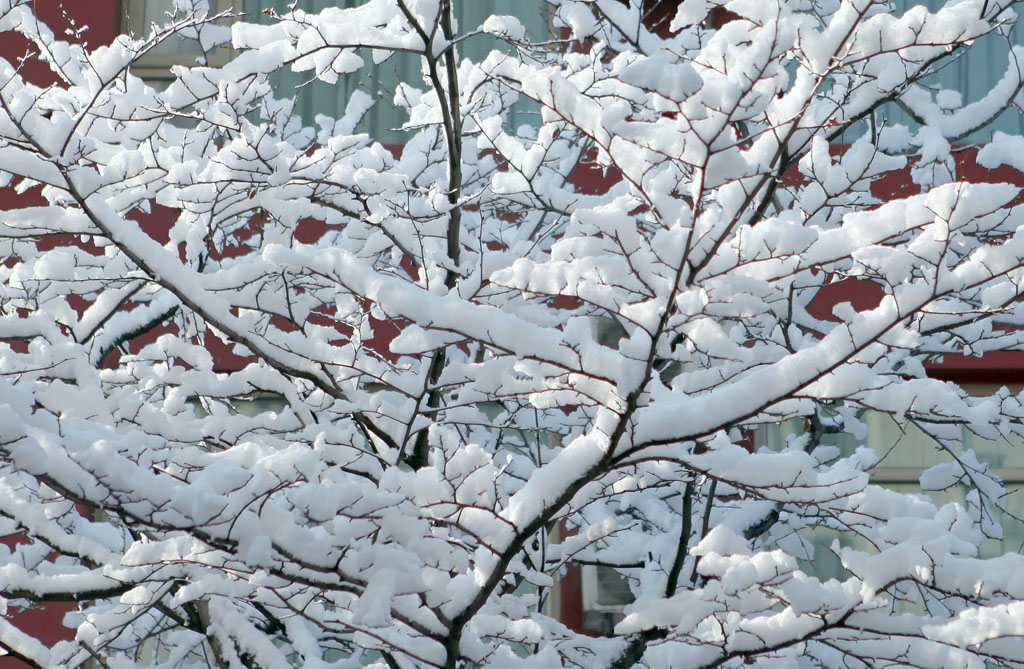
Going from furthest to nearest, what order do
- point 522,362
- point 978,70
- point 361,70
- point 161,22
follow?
point 161,22
point 361,70
point 978,70
point 522,362

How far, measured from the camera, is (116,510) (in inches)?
72.4

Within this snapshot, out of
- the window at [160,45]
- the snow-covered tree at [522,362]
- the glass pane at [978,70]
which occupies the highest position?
the window at [160,45]

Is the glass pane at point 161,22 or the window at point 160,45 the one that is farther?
the glass pane at point 161,22

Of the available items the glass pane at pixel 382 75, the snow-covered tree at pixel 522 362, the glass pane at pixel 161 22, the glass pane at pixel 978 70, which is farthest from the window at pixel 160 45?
the glass pane at pixel 978 70

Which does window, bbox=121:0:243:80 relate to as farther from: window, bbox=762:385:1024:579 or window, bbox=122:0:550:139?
window, bbox=762:385:1024:579

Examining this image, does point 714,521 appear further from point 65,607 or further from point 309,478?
point 65,607

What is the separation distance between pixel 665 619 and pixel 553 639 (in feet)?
2.50

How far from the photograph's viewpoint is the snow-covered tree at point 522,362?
1708mm

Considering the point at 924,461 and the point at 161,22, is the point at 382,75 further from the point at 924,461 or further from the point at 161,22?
the point at 924,461

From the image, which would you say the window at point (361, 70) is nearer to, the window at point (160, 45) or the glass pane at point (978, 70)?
the window at point (160, 45)

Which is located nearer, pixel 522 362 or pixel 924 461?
pixel 522 362

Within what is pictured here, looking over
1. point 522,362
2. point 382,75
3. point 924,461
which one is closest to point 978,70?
point 924,461

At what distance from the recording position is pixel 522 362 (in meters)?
1.90

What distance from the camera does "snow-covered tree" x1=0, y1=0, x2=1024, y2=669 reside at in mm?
1708
